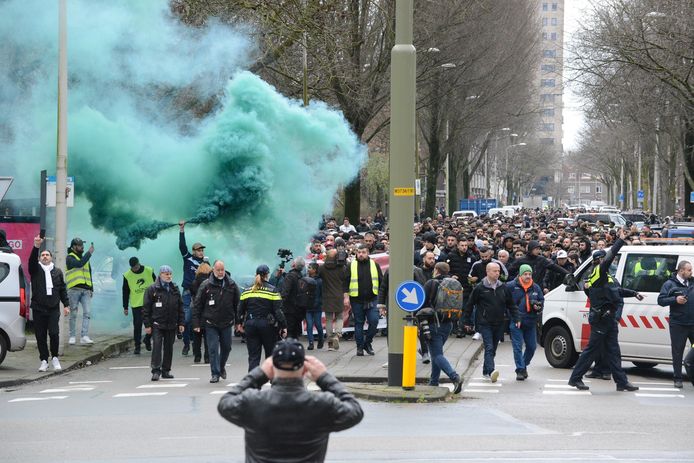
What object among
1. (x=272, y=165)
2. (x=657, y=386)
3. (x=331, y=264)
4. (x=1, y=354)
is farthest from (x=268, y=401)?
(x=272, y=165)

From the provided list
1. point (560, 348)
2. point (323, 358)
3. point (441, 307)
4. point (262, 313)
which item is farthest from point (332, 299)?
point (441, 307)

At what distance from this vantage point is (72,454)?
9.34m

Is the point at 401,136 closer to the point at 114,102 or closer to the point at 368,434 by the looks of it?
the point at 368,434

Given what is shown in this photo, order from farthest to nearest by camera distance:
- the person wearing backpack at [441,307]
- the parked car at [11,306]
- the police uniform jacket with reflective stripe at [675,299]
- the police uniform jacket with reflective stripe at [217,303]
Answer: the parked car at [11,306] → the police uniform jacket with reflective stripe at [217,303] → the police uniform jacket with reflective stripe at [675,299] → the person wearing backpack at [441,307]

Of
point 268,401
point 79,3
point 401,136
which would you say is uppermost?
point 79,3

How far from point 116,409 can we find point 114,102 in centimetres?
1063

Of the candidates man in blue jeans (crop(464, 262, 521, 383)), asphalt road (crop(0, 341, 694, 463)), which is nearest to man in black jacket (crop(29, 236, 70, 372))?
asphalt road (crop(0, 341, 694, 463))

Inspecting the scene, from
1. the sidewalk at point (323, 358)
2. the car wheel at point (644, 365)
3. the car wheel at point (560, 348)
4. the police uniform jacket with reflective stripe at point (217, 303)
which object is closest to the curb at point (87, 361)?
the sidewalk at point (323, 358)

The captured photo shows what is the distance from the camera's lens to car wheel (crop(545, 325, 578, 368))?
637 inches

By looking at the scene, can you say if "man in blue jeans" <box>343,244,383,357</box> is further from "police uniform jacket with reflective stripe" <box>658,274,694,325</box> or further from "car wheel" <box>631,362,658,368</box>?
"police uniform jacket with reflective stripe" <box>658,274,694,325</box>

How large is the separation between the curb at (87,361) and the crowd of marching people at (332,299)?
0.40 m

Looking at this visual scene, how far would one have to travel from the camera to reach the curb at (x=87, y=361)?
14.9m

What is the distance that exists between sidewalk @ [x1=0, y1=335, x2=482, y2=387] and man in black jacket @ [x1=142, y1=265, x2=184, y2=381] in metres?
1.77

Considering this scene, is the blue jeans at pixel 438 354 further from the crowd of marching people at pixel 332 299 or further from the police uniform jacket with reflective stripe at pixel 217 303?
the police uniform jacket with reflective stripe at pixel 217 303
